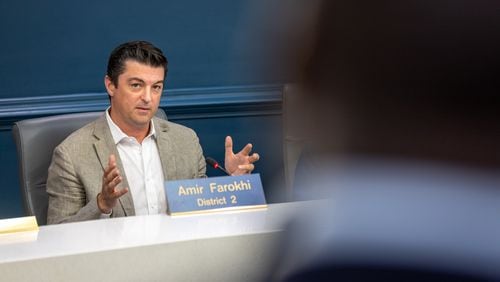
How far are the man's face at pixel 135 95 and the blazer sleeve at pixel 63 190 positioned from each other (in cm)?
29

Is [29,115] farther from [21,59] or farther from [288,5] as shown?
[288,5]

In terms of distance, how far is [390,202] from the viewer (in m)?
0.26

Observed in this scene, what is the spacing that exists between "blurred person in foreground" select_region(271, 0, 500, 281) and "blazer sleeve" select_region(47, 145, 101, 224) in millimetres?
2059

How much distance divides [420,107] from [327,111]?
0.03 metres

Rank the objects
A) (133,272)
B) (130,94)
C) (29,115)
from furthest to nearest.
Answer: (29,115)
(130,94)
(133,272)

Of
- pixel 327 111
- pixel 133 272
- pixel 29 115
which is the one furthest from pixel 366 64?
pixel 29 115

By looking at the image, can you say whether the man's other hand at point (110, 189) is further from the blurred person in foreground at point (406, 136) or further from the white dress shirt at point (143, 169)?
the blurred person in foreground at point (406, 136)

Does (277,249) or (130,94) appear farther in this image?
(130,94)

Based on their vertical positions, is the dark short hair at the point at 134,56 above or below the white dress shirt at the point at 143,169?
above

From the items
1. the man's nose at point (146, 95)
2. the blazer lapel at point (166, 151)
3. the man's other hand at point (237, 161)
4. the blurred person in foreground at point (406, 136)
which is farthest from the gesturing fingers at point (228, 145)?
the blurred person in foreground at point (406, 136)

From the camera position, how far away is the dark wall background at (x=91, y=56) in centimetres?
381

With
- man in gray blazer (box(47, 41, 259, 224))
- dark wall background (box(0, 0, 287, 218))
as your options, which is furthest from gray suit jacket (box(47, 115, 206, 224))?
dark wall background (box(0, 0, 287, 218))

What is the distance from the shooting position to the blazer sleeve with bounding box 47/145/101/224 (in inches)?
91.1

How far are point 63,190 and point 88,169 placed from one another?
0.38 feet
